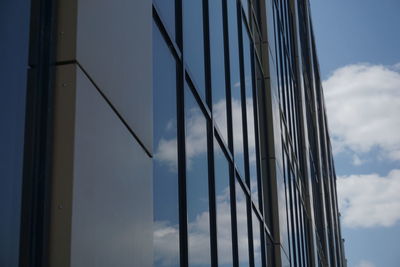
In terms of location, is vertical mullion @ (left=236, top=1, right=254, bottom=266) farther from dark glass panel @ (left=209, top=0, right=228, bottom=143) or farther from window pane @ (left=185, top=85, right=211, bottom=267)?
window pane @ (left=185, top=85, right=211, bottom=267)

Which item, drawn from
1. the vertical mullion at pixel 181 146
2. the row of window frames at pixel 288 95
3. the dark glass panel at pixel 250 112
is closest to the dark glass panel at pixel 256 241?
the dark glass panel at pixel 250 112

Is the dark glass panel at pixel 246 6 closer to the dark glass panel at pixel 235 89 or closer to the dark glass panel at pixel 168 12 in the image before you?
the dark glass panel at pixel 235 89

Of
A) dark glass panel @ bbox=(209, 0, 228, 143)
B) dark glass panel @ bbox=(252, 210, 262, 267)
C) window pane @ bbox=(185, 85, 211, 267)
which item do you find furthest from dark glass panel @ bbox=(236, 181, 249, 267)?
window pane @ bbox=(185, 85, 211, 267)

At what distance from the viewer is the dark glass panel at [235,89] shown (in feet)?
41.2

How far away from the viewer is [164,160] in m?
7.50

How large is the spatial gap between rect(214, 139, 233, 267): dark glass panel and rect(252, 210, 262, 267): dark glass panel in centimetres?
265

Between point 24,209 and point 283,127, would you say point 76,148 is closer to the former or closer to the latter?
point 24,209

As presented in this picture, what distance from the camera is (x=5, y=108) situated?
4055 mm

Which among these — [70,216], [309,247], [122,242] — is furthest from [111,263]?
[309,247]

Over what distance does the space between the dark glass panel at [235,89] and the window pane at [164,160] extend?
4.45 metres

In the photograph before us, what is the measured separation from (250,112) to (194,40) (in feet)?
17.7

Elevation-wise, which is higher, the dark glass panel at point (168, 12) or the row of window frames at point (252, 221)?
the dark glass panel at point (168, 12)

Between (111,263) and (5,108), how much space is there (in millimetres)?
1334

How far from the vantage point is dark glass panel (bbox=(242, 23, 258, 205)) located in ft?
46.9
